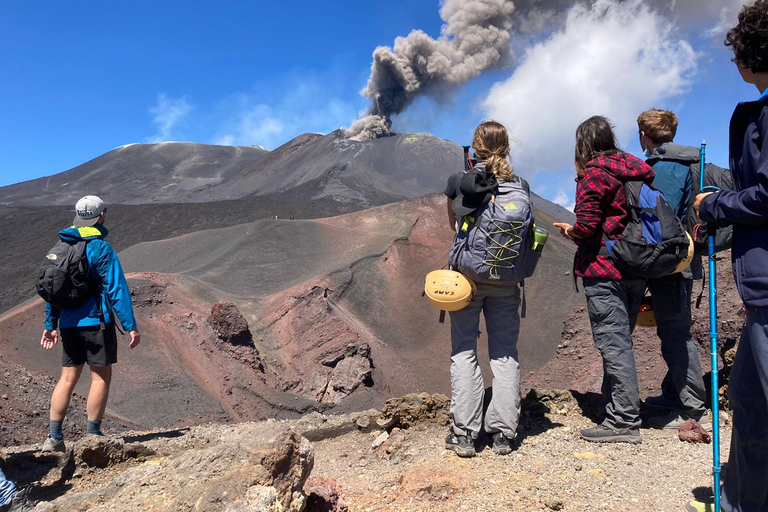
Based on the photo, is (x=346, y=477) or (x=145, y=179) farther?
(x=145, y=179)

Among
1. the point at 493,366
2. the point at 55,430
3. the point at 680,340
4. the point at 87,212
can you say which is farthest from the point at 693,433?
the point at 87,212

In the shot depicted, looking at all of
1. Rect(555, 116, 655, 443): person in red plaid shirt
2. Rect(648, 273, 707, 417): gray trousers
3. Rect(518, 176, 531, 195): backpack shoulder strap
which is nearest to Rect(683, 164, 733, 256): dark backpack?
Rect(648, 273, 707, 417): gray trousers

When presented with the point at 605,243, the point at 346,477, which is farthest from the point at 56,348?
the point at 605,243

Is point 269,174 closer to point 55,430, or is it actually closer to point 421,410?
point 55,430

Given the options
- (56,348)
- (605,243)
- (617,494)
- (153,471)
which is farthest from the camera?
(56,348)

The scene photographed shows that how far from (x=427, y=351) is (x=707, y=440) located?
7.06m

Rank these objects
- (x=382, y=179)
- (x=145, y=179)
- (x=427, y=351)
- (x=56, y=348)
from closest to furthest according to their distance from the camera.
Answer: (x=56, y=348), (x=427, y=351), (x=382, y=179), (x=145, y=179)

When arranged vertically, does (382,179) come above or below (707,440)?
above

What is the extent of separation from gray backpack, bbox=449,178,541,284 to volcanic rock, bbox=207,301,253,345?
21.6ft

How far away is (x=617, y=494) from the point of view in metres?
2.61

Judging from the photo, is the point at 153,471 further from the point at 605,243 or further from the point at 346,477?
the point at 605,243

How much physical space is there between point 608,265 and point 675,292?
23.4 inches

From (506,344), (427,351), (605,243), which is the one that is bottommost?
(427,351)

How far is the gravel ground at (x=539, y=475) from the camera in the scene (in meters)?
2.59
